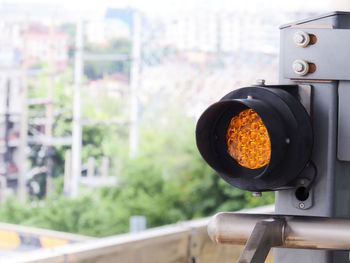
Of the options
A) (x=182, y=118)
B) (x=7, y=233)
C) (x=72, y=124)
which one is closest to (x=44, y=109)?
(x=72, y=124)

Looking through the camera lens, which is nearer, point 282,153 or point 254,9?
point 282,153

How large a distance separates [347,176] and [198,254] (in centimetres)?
165

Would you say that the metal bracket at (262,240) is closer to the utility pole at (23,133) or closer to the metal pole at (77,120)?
the utility pole at (23,133)

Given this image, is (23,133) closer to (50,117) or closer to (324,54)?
(50,117)

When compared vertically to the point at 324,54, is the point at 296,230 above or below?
below

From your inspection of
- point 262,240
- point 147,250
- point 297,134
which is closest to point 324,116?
point 297,134

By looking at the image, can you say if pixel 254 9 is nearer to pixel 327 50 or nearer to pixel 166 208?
pixel 166 208

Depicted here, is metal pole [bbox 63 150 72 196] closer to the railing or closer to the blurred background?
the blurred background

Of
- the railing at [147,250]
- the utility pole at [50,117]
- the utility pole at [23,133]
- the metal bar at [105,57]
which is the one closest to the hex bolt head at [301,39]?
the railing at [147,250]

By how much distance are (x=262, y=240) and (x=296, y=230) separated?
0.05m

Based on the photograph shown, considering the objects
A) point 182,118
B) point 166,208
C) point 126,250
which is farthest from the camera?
point 182,118

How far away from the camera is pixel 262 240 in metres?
0.71

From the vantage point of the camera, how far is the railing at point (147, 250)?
1.86 metres

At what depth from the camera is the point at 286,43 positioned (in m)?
0.80
